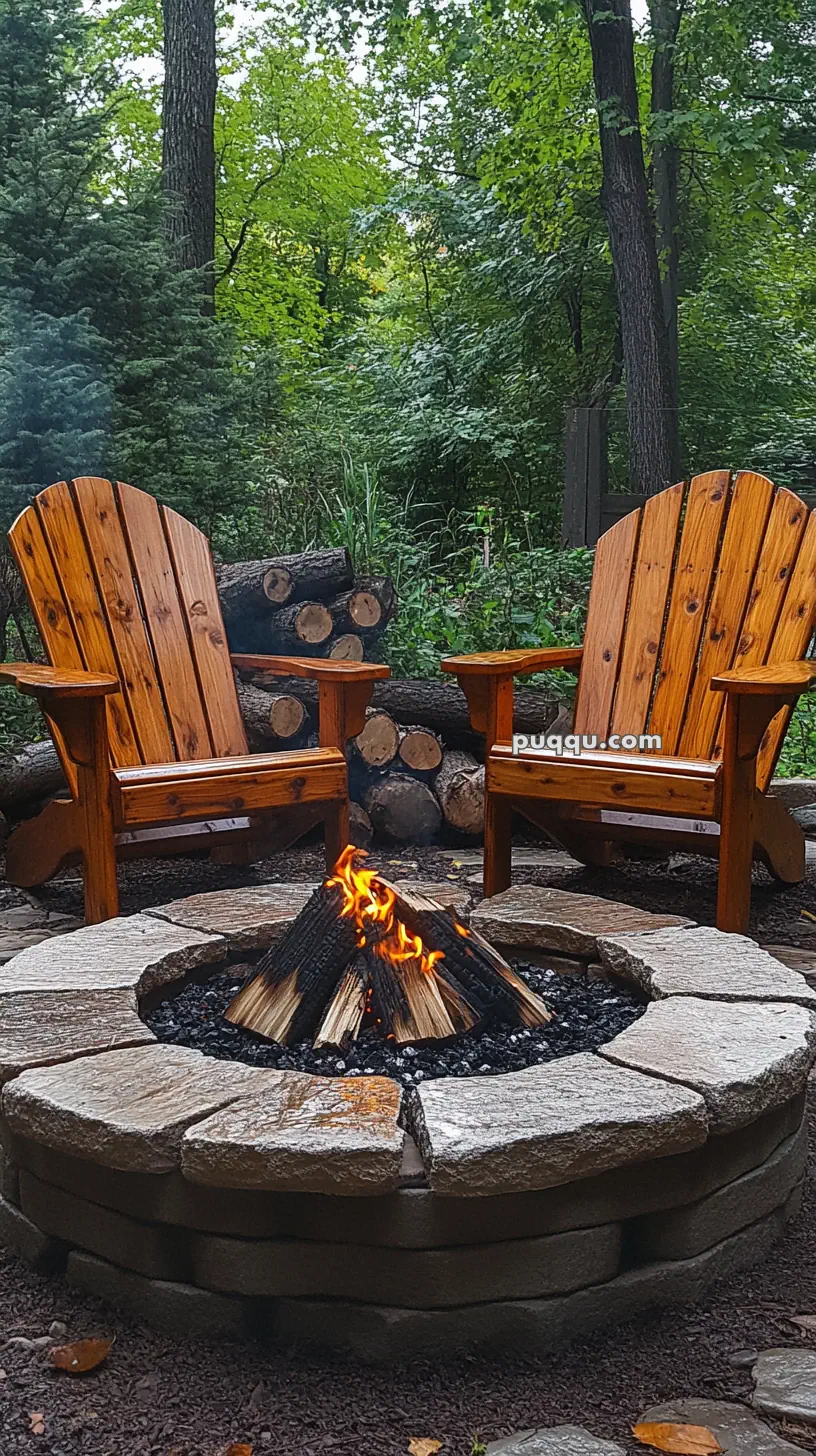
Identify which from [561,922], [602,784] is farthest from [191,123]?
[561,922]

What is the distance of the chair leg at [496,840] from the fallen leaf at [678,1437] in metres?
1.99

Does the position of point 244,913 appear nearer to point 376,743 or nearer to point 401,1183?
point 401,1183

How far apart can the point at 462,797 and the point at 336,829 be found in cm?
87

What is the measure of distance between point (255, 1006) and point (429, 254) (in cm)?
1039

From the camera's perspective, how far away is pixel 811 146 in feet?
25.7

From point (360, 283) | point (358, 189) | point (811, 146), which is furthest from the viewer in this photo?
point (360, 283)

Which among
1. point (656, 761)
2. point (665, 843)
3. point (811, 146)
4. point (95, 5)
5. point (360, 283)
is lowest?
point (665, 843)

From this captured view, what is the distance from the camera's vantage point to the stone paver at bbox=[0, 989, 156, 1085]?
169cm

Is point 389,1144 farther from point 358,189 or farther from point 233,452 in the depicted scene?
point 358,189

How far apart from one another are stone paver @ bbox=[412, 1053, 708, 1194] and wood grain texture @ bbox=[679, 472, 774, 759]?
191 centimetres

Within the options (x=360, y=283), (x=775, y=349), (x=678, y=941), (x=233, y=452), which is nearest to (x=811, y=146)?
(x=775, y=349)

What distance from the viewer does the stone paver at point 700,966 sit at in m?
1.95

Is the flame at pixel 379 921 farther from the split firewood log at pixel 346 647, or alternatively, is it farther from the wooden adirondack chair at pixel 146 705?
the split firewood log at pixel 346 647

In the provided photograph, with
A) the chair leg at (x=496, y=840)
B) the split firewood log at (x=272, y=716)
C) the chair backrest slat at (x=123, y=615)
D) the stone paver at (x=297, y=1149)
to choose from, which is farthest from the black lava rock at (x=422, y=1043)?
the split firewood log at (x=272, y=716)
